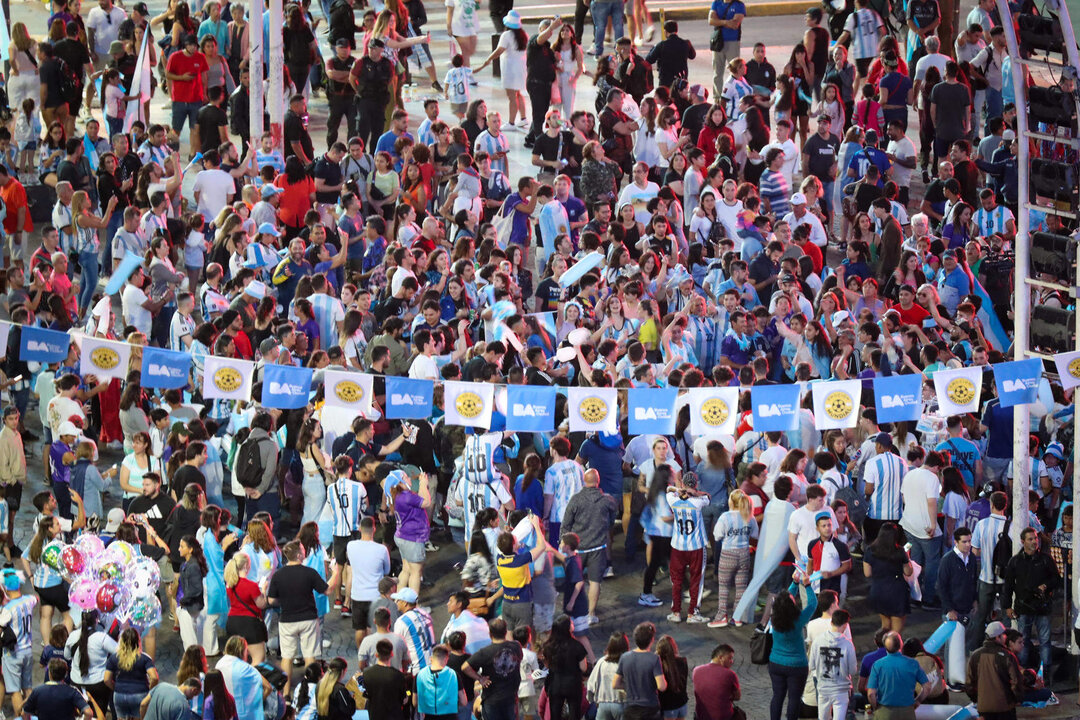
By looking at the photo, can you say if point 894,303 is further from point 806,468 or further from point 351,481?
point 351,481

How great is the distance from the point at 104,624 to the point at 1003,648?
674 centimetres

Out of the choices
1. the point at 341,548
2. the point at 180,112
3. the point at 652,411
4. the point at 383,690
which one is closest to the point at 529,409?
the point at 652,411

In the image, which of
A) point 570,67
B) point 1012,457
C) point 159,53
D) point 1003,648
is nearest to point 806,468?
point 1012,457

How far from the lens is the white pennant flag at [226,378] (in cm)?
1585

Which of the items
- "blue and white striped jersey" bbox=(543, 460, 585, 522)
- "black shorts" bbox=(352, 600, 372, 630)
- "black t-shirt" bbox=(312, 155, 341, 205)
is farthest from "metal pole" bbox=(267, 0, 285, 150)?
"black shorts" bbox=(352, 600, 372, 630)

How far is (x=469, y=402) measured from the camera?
52.3ft

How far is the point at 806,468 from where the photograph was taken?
16.3 meters

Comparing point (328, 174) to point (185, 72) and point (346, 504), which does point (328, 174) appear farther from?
point (346, 504)

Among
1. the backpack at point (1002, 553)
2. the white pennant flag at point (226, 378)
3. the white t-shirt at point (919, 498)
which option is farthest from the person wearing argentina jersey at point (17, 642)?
the backpack at point (1002, 553)

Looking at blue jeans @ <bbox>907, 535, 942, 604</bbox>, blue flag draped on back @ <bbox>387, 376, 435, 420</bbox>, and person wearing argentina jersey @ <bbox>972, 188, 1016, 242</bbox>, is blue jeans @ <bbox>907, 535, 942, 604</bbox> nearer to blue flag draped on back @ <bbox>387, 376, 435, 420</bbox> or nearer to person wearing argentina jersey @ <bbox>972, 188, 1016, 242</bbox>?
blue flag draped on back @ <bbox>387, 376, 435, 420</bbox>

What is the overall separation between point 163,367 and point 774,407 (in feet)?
17.0

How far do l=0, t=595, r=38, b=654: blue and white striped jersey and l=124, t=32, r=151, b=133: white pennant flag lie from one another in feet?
35.0

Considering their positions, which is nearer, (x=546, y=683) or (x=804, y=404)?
(x=546, y=683)

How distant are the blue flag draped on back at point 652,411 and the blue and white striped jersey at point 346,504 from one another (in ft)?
7.63
